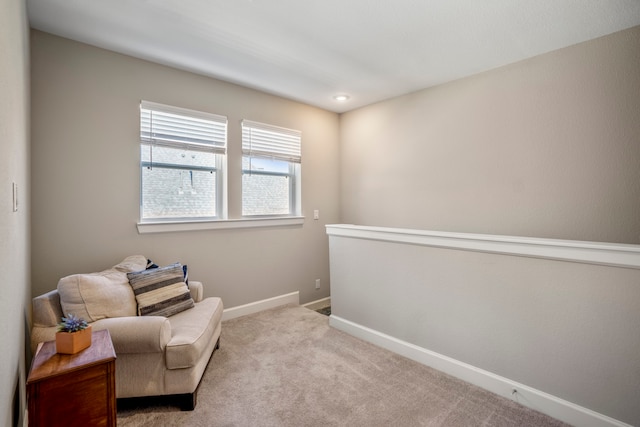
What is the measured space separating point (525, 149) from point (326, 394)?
2586 millimetres

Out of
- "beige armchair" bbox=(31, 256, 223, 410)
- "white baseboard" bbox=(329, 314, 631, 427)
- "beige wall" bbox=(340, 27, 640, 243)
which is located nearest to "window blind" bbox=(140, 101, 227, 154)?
"beige armchair" bbox=(31, 256, 223, 410)

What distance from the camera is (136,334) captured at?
6.00 feet

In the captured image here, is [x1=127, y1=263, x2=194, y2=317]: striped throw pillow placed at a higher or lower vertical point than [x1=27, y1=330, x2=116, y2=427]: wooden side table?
higher

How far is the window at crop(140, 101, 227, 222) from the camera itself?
2.85 m

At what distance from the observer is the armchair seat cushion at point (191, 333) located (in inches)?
74.3

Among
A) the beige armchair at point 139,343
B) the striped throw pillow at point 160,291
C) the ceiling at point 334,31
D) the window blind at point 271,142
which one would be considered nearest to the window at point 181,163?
the window blind at point 271,142

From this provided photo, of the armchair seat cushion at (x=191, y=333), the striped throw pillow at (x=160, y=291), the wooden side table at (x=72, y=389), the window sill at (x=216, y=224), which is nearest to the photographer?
the wooden side table at (x=72, y=389)

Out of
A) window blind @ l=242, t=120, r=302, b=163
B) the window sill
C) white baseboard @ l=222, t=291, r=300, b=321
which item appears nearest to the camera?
the window sill

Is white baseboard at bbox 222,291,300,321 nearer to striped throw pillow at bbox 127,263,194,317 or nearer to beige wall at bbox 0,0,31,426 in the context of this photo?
striped throw pillow at bbox 127,263,194,317

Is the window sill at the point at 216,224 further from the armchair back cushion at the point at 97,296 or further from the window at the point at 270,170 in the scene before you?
the armchair back cushion at the point at 97,296

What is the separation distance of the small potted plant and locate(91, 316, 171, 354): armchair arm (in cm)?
31

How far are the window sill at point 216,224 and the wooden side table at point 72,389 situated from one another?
1436 millimetres

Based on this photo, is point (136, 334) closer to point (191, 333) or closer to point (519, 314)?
point (191, 333)

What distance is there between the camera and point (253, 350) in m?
2.71
